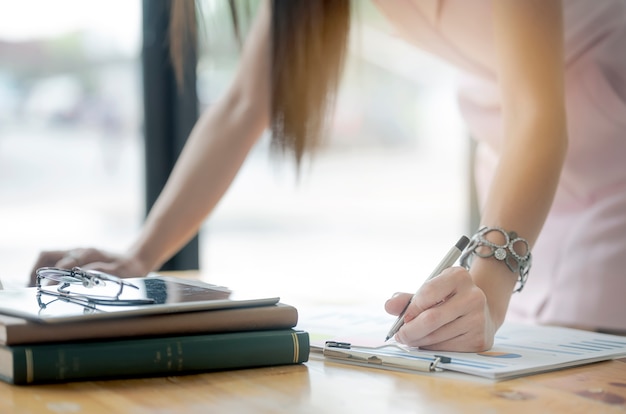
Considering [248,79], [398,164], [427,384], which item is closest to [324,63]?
[248,79]

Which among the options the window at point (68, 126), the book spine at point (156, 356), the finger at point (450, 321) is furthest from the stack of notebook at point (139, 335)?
the window at point (68, 126)

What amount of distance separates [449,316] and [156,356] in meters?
0.28

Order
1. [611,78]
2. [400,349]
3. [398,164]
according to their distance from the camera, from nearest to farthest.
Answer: [400,349] < [611,78] < [398,164]

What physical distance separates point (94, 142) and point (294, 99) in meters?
1.55

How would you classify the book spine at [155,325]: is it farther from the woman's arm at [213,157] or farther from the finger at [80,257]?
the woman's arm at [213,157]

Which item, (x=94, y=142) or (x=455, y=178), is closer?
(x=94, y=142)

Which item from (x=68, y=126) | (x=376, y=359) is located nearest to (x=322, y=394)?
(x=376, y=359)

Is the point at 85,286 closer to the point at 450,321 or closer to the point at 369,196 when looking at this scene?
the point at 450,321

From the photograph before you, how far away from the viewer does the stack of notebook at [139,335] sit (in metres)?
0.76

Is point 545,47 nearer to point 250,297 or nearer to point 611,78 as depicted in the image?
point 611,78

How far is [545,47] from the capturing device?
1079 mm

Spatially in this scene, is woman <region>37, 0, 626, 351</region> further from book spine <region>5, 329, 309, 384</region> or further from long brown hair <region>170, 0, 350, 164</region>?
book spine <region>5, 329, 309, 384</region>

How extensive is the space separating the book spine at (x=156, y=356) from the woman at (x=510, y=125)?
0.25m

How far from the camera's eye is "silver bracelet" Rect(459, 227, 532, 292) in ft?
3.21
